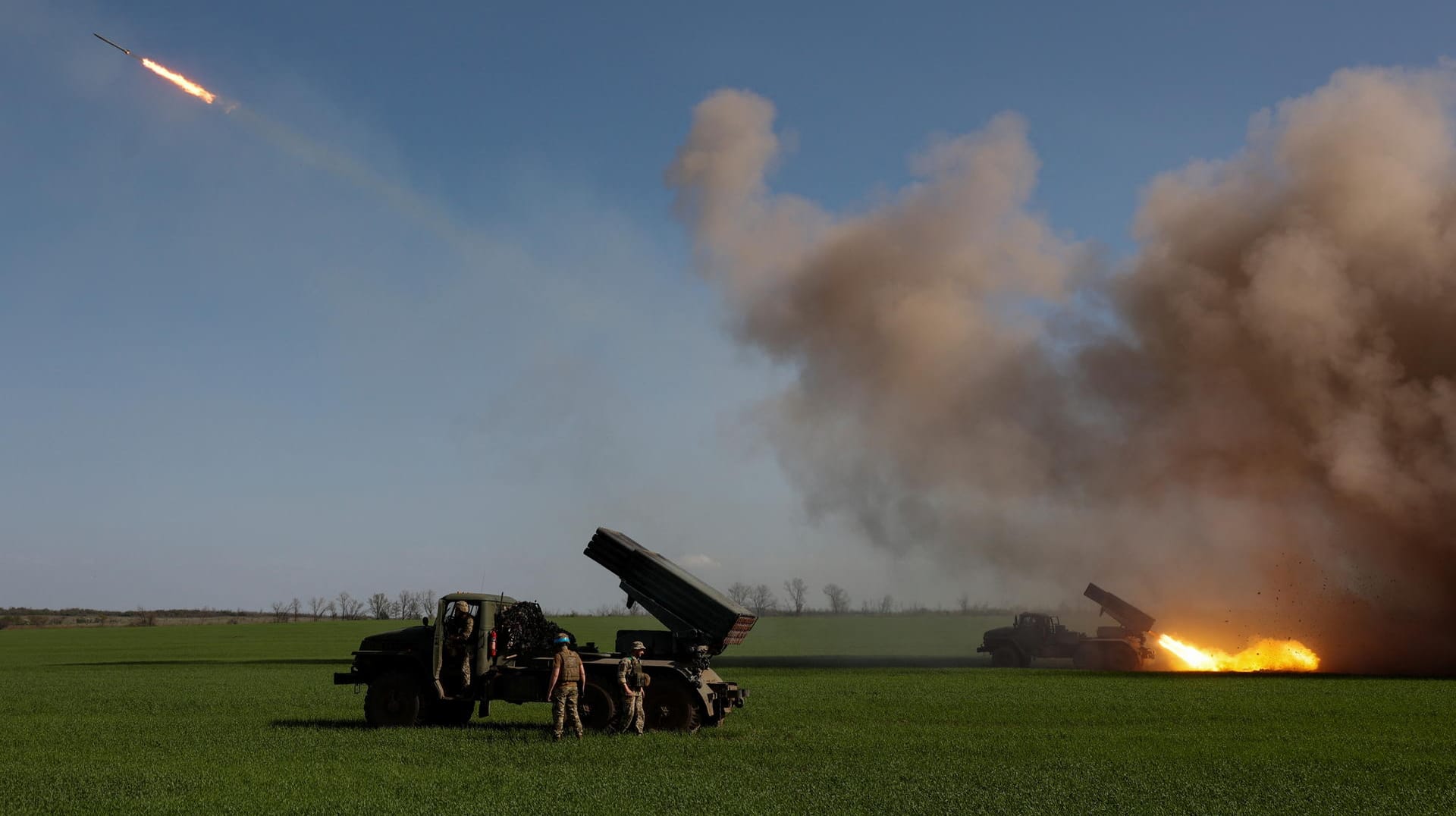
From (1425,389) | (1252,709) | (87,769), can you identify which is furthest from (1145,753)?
(1425,389)

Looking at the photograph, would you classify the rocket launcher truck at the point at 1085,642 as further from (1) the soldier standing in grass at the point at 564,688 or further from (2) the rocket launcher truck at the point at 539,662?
(1) the soldier standing in grass at the point at 564,688

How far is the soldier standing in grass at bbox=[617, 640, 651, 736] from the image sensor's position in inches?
721

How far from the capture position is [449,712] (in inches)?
787

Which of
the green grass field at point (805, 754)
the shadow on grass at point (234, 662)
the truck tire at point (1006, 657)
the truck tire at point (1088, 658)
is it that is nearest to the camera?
the green grass field at point (805, 754)

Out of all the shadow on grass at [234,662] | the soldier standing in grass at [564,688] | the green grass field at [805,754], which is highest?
the soldier standing in grass at [564,688]

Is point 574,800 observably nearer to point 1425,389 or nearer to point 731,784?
point 731,784

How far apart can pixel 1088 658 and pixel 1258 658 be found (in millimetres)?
5638

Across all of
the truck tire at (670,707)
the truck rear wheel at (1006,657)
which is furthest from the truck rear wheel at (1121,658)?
the truck tire at (670,707)

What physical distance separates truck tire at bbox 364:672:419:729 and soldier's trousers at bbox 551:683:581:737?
9.93 feet

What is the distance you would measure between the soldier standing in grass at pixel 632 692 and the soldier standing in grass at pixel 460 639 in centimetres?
266

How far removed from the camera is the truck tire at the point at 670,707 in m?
18.9

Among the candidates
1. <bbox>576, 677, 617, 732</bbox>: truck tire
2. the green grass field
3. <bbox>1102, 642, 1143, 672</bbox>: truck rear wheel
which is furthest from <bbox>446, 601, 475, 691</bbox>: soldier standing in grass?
<bbox>1102, 642, 1143, 672</bbox>: truck rear wheel

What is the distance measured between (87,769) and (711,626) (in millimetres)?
9408

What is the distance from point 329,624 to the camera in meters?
118
